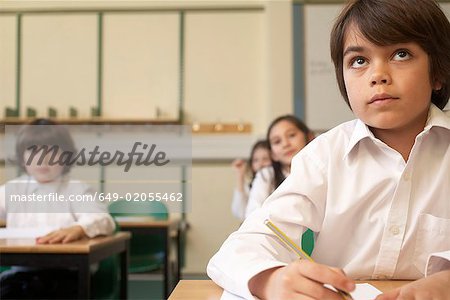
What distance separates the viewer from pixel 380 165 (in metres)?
0.98

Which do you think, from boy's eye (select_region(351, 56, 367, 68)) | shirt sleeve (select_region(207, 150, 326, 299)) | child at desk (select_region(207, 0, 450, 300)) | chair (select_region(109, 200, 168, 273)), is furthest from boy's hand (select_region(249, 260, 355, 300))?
chair (select_region(109, 200, 168, 273))

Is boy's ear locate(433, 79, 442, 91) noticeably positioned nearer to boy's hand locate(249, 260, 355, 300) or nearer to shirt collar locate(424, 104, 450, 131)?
shirt collar locate(424, 104, 450, 131)

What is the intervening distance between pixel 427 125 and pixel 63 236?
1.34 metres

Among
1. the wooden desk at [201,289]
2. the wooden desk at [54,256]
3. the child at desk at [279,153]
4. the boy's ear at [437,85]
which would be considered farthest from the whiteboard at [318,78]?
the wooden desk at [201,289]

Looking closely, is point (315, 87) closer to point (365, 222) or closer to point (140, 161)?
point (140, 161)

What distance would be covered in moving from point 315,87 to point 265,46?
671 mm

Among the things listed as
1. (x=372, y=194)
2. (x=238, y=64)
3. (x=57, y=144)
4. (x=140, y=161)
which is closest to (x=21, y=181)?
(x=57, y=144)

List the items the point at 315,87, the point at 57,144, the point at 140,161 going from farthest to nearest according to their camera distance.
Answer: the point at 315,87 → the point at 140,161 → the point at 57,144

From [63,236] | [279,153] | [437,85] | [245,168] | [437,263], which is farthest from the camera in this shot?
[245,168]

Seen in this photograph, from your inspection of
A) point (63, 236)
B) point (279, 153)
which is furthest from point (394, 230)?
point (279, 153)

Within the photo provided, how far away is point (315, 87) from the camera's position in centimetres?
468

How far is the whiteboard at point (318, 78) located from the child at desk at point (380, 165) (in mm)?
3688

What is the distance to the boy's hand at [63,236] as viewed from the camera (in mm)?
1739

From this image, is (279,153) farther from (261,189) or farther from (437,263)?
(437,263)
